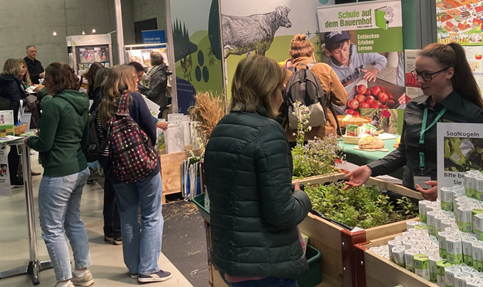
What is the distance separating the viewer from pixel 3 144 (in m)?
3.83

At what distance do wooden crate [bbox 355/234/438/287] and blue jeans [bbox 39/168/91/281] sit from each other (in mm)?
2324

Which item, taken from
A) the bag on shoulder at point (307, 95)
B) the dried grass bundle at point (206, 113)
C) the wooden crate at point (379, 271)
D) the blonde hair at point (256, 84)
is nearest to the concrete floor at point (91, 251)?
the dried grass bundle at point (206, 113)

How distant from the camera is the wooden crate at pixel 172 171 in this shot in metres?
5.97

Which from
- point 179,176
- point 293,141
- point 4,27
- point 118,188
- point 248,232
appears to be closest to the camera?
point 248,232

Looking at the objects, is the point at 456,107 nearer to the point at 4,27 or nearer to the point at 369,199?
the point at 369,199

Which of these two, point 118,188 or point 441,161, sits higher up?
point 441,161

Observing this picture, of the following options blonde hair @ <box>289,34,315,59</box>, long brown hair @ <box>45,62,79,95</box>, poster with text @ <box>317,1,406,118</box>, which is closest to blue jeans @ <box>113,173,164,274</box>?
long brown hair @ <box>45,62,79,95</box>

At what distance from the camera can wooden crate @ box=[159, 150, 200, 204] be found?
5969 mm

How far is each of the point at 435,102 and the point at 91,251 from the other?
3.54 metres

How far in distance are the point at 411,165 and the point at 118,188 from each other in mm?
2117

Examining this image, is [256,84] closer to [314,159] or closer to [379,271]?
[379,271]

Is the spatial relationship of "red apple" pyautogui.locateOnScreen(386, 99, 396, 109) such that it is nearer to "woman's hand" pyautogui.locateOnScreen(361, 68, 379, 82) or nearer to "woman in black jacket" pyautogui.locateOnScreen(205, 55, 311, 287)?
"woman's hand" pyautogui.locateOnScreen(361, 68, 379, 82)

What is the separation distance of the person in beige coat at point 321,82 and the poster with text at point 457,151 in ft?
8.45

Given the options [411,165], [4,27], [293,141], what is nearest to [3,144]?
[293,141]
